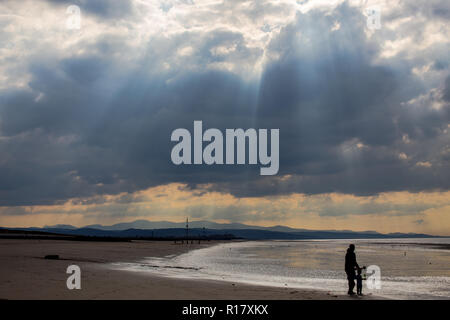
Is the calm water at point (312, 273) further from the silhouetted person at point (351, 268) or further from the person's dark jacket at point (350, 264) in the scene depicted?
the person's dark jacket at point (350, 264)

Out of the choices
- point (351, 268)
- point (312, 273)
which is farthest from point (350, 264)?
point (312, 273)

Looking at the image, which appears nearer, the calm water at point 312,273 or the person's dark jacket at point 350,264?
the person's dark jacket at point 350,264

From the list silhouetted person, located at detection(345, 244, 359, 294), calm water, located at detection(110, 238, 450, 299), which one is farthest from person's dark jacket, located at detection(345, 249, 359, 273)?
calm water, located at detection(110, 238, 450, 299)

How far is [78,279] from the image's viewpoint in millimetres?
21672

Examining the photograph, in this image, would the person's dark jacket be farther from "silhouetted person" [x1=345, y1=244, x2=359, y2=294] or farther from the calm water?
the calm water

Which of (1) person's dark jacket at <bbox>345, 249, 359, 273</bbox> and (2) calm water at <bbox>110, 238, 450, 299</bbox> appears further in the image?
(2) calm water at <bbox>110, 238, 450, 299</bbox>

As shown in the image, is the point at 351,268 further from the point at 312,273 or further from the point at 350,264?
the point at 312,273

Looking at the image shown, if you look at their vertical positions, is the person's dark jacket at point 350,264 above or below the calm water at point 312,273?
above

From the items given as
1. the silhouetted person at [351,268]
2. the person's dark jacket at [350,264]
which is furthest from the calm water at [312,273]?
the person's dark jacket at [350,264]

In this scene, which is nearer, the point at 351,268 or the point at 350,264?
the point at 351,268

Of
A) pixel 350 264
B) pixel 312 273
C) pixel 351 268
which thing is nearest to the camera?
pixel 351 268
